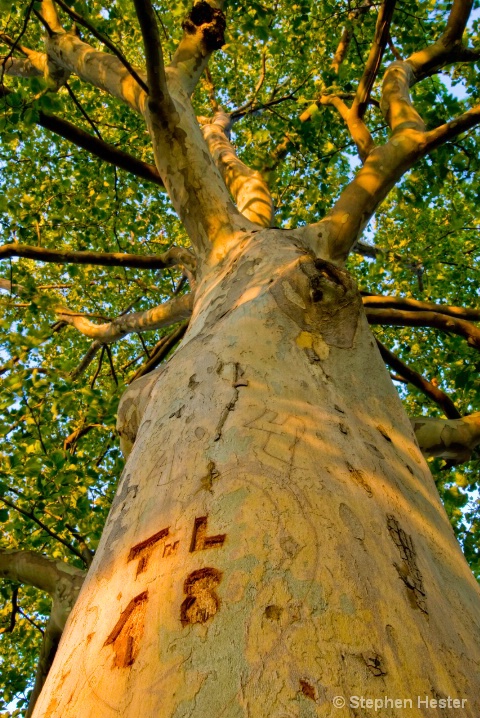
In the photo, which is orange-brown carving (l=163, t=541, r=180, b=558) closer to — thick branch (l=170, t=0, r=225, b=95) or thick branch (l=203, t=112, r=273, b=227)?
thick branch (l=203, t=112, r=273, b=227)

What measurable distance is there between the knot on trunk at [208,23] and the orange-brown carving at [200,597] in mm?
4616

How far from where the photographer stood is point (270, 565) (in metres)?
1.03

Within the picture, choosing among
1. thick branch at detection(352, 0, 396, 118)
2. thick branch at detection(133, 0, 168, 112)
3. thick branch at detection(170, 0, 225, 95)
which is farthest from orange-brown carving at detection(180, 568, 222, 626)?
thick branch at detection(352, 0, 396, 118)

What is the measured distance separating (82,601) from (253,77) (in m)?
11.5

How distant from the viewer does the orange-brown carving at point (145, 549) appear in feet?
3.83

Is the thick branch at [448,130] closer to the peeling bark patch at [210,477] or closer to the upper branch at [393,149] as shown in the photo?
the upper branch at [393,149]

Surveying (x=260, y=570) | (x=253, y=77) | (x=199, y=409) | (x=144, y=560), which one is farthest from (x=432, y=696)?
(x=253, y=77)

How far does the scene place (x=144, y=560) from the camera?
3.83ft

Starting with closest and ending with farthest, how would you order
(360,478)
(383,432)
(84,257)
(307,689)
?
(307,689) < (360,478) < (383,432) < (84,257)

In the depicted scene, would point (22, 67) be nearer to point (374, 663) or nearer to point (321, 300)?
point (321, 300)

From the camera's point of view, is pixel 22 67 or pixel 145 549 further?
pixel 22 67

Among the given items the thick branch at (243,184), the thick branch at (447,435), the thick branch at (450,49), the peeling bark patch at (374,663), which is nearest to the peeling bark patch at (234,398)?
the peeling bark patch at (374,663)

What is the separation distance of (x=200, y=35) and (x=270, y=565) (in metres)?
4.71

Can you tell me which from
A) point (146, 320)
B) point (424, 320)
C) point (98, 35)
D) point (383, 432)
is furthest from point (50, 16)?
point (383, 432)
